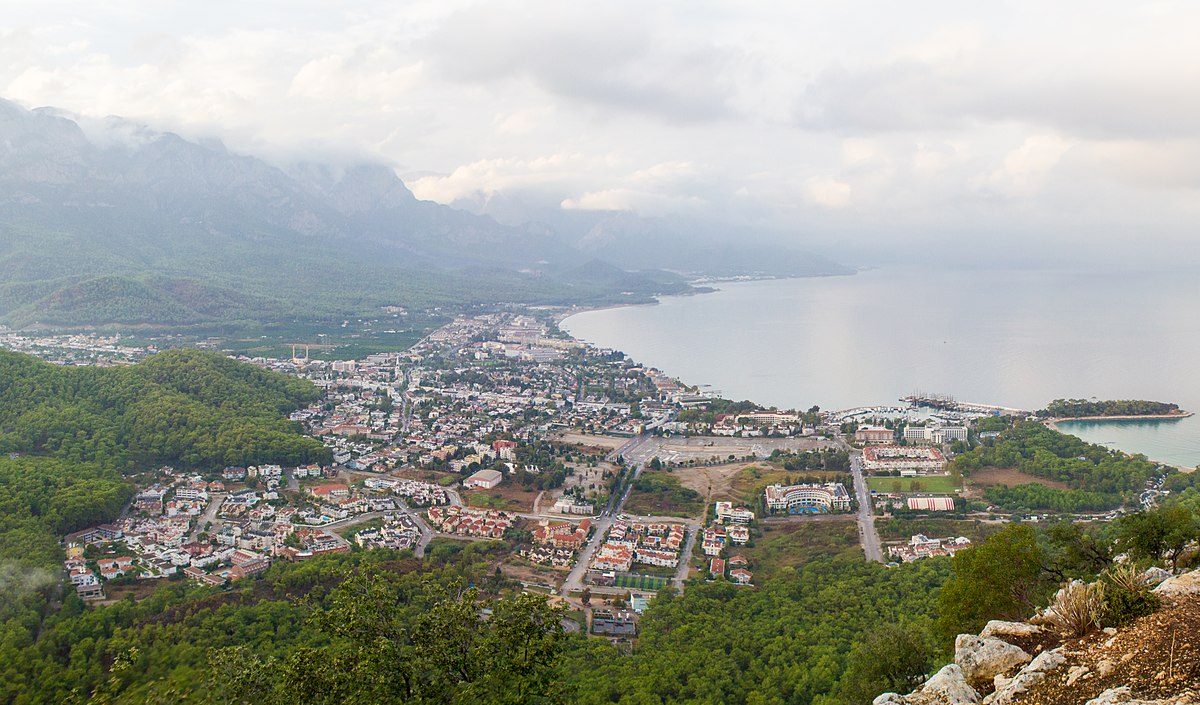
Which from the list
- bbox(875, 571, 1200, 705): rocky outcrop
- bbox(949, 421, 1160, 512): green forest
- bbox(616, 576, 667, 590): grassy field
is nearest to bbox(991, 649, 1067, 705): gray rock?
bbox(875, 571, 1200, 705): rocky outcrop

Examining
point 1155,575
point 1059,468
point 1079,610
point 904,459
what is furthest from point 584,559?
point 1059,468

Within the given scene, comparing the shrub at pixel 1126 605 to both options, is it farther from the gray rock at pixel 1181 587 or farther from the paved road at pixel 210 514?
the paved road at pixel 210 514

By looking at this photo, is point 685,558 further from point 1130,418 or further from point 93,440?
point 1130,418

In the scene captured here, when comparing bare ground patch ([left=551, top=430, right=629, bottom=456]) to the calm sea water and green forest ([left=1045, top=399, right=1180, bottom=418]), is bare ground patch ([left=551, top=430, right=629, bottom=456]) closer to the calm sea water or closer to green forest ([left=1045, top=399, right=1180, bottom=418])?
the calm sea water

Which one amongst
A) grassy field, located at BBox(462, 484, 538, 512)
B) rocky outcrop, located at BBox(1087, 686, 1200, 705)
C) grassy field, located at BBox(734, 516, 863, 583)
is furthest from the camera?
grassy field, located at BBox(462, 484, 538, 512)

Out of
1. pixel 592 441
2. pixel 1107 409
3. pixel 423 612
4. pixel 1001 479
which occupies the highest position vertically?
pixel 423 612
